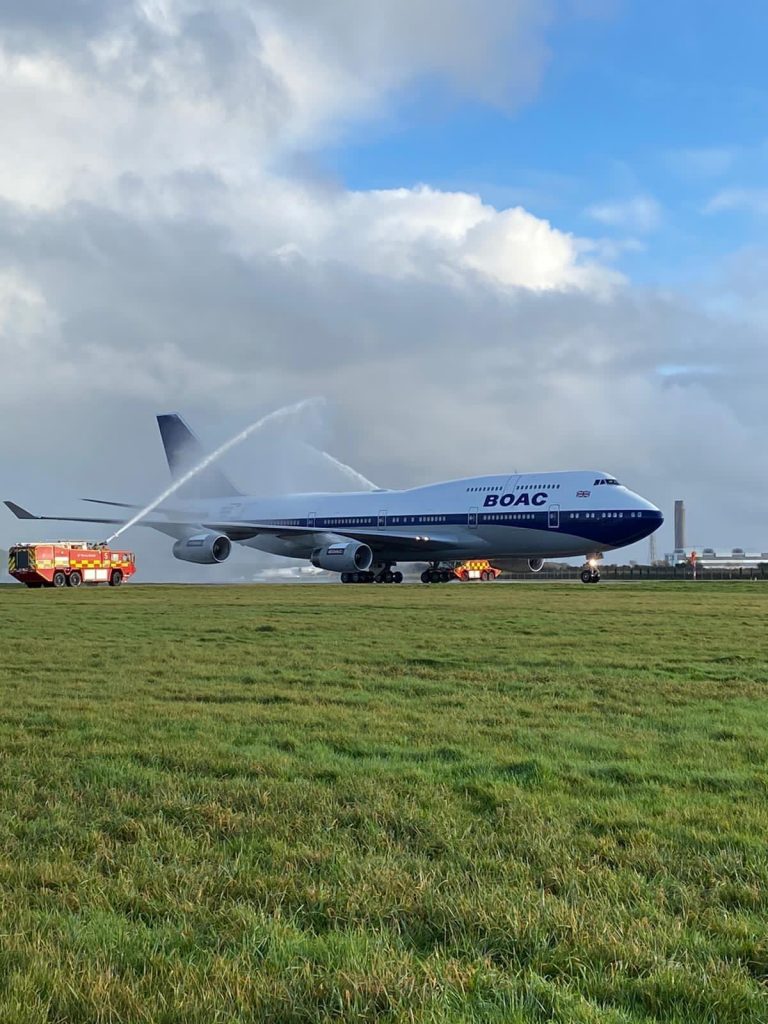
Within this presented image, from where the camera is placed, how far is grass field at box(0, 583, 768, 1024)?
3.32 meters

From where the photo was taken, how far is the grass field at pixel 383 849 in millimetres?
3320

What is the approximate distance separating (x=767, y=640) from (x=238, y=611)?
47.3 ft

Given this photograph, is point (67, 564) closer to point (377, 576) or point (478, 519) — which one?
point (377, 576)

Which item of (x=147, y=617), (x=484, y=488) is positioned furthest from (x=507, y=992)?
(x=484, y=488)

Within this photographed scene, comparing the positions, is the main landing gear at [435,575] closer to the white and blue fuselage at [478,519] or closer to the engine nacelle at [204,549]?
the white and blue fuselage at [478,519]

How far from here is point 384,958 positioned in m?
3.51

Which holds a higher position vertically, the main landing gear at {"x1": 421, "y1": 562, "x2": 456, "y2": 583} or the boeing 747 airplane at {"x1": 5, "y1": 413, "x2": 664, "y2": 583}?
the boeing 747 airplane at {"x1": 5, "y1": 413, "x2": 664, "y2": 583}

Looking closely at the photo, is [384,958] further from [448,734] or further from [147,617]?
[147,617]

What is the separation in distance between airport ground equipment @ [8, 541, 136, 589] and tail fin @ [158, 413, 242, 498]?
13928mm

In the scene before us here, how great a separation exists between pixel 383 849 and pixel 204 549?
45.7 metres

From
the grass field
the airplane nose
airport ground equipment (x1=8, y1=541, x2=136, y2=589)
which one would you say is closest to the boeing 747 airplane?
the airplane nose

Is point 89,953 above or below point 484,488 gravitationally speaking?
below

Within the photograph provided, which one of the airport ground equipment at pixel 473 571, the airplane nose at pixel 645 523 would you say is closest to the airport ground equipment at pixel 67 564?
the airport ground equipment at pixel 473 571

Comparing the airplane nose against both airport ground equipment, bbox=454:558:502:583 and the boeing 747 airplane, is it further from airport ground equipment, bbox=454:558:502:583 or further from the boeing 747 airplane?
airport ground equipment, bbox=454:558:502:583
